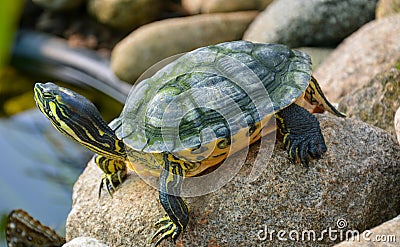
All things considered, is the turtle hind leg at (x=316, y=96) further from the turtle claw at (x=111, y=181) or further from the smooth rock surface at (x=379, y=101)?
the turtle claw at (x=111, y=181)

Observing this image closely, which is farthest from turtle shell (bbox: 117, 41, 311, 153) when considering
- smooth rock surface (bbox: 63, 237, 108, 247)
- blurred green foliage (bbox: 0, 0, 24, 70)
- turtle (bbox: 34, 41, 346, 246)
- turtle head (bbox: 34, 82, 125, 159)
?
blurred green foliage (bbox: 0, 0, 24, 70)

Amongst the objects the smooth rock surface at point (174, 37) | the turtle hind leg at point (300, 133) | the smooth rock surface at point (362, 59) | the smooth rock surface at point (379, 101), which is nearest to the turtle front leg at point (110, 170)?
the turtle hind leg at point (300, 133)

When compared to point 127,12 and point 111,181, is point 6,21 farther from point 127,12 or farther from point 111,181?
point 127,12

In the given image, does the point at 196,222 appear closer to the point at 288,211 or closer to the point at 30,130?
the point at 288,211

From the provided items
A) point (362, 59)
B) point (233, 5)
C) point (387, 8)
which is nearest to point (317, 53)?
point (387, 8)

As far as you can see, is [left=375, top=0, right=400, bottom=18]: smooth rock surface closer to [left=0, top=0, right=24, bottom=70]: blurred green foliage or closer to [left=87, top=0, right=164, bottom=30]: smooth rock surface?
[left=87, top=0, right=164, bottom=30]: smooth rock surface
